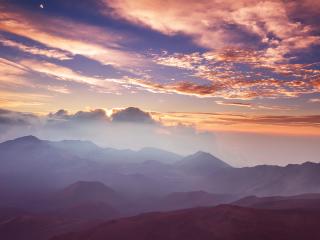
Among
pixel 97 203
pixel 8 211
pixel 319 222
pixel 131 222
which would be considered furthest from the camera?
pixel 97 203

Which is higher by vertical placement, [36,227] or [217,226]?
[217,226]

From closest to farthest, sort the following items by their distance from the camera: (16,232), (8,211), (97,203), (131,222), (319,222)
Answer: (319,222), (131,222), (16,232), (8,211), (97,203)

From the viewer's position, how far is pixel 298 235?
69062 mm

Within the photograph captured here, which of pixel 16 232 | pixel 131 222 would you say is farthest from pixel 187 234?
pixel 16 232

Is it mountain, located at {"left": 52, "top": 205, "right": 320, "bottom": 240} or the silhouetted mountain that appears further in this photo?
the silhouetted mountain

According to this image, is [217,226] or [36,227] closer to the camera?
[217,226]

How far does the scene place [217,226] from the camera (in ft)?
251

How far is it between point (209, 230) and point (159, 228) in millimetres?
13370

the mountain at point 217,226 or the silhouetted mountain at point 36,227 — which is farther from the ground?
the mountain at point 217,226

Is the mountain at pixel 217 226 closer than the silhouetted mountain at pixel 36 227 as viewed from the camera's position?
Yes

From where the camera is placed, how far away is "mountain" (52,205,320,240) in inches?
2783

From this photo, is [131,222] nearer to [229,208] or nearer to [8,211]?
[229,208]

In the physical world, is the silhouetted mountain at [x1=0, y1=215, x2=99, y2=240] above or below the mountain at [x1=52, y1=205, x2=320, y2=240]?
below

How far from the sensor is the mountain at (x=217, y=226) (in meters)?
70.7
